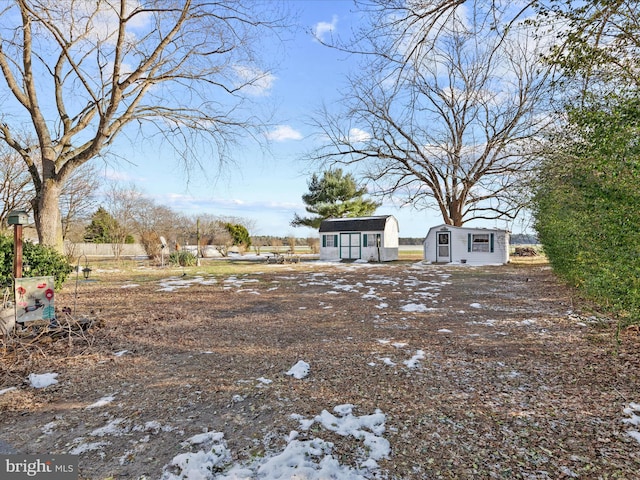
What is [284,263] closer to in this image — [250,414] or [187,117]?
[187,117]

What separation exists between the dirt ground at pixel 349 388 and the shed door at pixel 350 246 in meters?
15.7

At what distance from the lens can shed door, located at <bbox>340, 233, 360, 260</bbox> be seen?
21953 millimetres

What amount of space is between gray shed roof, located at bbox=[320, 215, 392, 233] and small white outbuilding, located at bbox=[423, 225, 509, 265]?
10.6 ft

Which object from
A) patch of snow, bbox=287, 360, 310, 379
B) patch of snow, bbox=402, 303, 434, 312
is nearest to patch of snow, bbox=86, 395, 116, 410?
patch of snow, bbox=287, 360, 310, 379

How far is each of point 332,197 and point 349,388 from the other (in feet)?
82.1

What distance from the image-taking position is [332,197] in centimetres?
2761

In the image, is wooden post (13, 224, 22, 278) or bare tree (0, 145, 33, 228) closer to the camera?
wooden post (13, 224, 22, 278)

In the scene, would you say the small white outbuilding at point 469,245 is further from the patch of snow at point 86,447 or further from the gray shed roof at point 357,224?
the patch of snow at point 86,447

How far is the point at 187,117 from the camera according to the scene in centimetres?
877

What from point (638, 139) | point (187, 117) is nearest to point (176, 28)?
point (187, 117)

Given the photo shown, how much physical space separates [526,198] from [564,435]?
9665 millimetres

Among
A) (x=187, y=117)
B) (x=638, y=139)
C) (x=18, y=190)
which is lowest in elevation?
(x=638, y=139)
